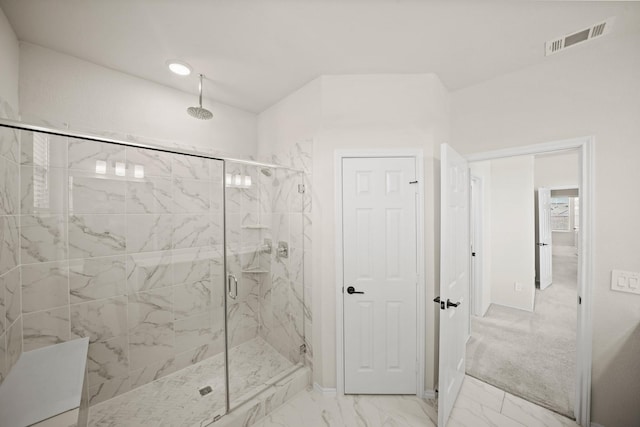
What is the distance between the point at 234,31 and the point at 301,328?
2427mm

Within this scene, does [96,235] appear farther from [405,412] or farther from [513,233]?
[513,233]

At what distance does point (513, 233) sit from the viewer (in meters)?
3.72

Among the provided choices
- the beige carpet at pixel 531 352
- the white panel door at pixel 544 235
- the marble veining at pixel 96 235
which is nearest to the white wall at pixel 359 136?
the beige carpet at pixel 531 352

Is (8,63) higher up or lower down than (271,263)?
higher up

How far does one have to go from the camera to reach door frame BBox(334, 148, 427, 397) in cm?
193

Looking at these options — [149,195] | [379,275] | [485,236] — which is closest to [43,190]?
[149,195]

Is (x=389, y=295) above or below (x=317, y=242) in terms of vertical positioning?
below

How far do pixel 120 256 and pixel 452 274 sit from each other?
2588mm

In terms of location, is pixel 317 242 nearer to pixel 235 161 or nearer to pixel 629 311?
pixel 235 161

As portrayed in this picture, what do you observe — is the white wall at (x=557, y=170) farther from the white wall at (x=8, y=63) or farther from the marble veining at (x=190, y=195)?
the white wall at (x=8, y=63)

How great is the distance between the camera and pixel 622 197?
5.01ft

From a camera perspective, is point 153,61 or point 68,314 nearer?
point 68,314

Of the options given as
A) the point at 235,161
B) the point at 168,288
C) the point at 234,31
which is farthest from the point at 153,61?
the point at 168,288

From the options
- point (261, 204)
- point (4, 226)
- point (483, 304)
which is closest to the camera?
point (4, 226)
